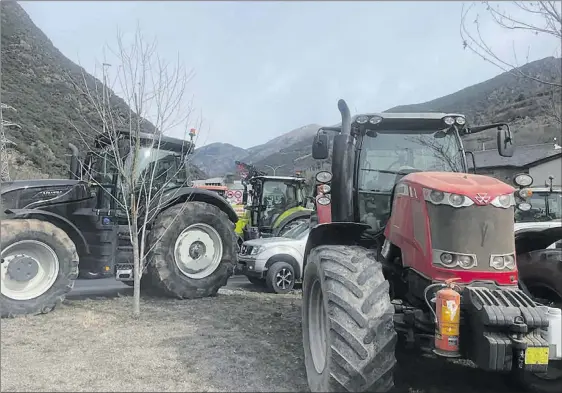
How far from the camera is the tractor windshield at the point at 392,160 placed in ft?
17.2

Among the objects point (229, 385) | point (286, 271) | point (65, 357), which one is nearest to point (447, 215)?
point (229, 385)

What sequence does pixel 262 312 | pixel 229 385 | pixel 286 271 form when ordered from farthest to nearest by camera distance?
pixel 286 271, pixel 262 312, pixel 229 385

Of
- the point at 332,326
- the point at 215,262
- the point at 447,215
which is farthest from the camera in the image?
the point at 215,262

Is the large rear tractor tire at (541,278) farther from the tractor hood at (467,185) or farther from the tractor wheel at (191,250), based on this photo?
the tractor wheel at (191,250)

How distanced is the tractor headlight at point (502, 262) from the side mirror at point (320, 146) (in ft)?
6.68

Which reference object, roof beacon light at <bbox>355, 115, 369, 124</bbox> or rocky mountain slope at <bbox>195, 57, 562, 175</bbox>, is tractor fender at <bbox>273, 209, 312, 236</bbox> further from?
roof beacon light at <bbox>355, 115, 369, 124</bbox>

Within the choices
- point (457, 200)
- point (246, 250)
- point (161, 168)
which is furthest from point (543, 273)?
point (246, 250)

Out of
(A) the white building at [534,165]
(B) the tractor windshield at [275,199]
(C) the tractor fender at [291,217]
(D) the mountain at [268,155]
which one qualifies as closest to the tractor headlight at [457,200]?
(D) the mountain at [268,155]

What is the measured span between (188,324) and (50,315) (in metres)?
1.97

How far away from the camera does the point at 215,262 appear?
8891 mm

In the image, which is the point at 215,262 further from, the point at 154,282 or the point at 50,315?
the point at 50,315

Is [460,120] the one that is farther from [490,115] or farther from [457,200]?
[490,115]

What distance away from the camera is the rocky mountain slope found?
7078 millimetres

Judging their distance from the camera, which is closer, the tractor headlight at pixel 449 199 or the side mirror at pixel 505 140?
the tractor headlight at pixel 449 199
